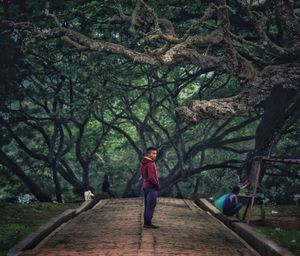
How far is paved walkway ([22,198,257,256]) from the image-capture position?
10811 mm

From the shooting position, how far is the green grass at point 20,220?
13266 millimetres

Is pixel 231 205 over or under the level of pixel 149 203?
under

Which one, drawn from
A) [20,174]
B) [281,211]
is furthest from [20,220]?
[20,174]

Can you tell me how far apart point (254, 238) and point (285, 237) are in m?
2.61

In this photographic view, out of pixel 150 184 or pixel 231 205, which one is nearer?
pixel 150 184

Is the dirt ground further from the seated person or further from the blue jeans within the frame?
the blue jeans

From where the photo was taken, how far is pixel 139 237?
12461 millimetres

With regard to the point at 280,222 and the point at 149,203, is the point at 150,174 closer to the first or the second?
the point at 149,203

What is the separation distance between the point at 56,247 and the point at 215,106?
653 centimetres

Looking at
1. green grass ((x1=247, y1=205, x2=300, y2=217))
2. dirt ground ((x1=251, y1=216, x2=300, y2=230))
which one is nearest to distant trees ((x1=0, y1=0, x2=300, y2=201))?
green grass ((x1=247, y1=205, x2=300, y2=217))

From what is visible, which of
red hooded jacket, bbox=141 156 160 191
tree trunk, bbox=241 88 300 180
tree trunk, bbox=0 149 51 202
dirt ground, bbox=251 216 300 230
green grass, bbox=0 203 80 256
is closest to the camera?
green grass, bbox=0 203 80 256

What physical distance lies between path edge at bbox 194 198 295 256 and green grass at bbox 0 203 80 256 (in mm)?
4533

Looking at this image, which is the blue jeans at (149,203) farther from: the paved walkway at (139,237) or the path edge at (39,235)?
the path edge at (39,235)

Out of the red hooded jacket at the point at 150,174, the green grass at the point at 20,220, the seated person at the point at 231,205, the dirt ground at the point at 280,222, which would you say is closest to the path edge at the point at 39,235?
the green grass at the point at 20,220
